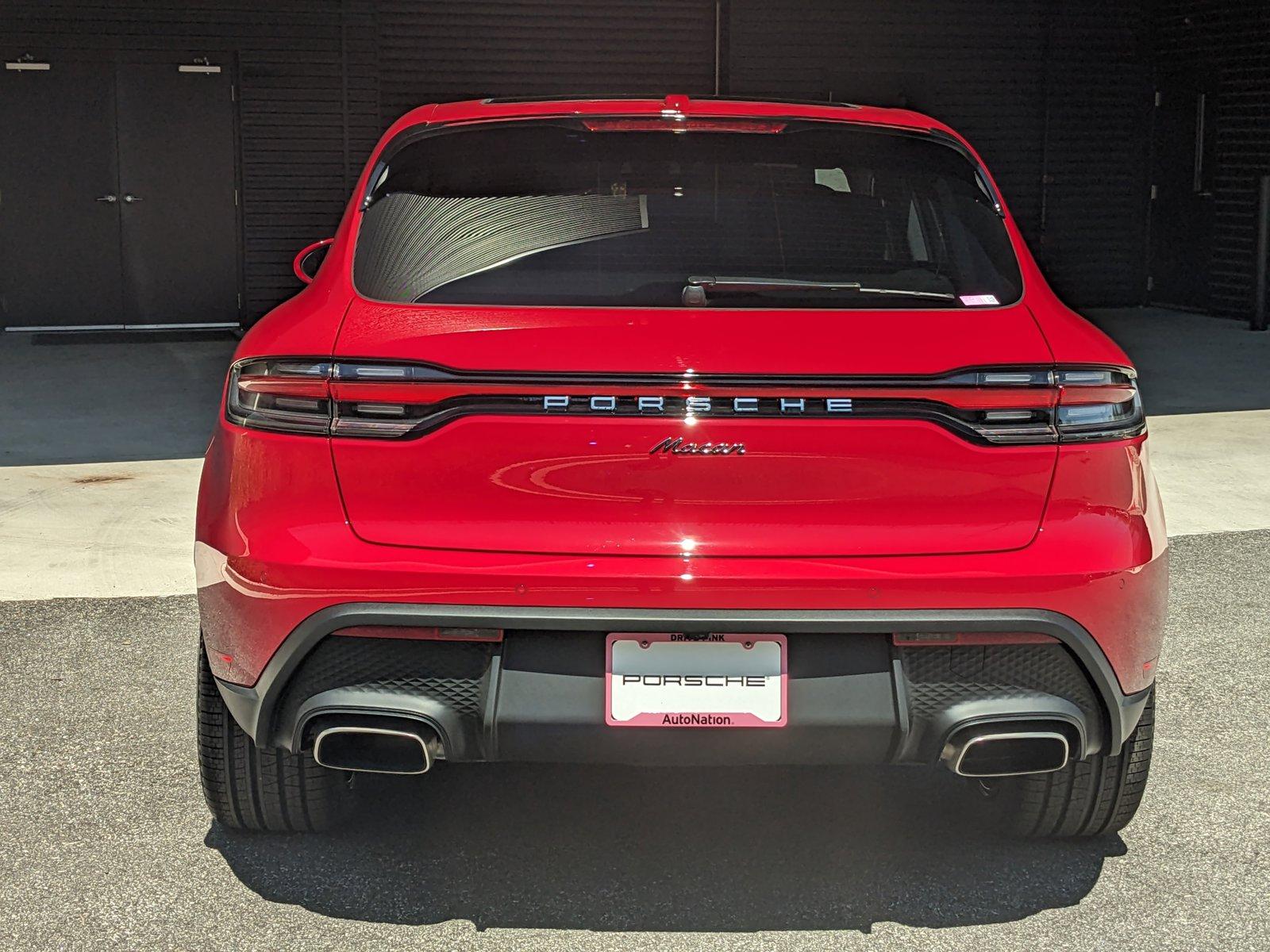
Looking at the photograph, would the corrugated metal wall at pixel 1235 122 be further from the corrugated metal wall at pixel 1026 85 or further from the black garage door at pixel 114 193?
the black garage door at pixel 114 193

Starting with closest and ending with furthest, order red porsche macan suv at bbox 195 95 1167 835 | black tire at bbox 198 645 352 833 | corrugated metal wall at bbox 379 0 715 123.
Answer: red porsche macan suv at bbox 195 95 1167 835 → black tire at bbox 198 645 352 833 → corrugated metal wall at bbox 379 0 715 123

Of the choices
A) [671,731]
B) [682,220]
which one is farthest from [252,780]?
[682,220]

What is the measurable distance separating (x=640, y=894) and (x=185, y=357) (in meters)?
10.4

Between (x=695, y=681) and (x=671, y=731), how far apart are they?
104mm

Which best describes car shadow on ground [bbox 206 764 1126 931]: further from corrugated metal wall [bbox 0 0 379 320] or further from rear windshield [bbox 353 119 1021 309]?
corrugated metal wall [bbox 0 0 379 320]

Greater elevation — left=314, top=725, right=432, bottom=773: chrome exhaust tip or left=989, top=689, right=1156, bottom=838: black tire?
left=314, top=725, right=432, bottom=773: chrome exhaust tip

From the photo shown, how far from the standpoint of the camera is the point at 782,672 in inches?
118

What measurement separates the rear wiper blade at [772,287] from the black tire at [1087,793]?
0.98 metres

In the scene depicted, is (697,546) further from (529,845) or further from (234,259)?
(234,259)

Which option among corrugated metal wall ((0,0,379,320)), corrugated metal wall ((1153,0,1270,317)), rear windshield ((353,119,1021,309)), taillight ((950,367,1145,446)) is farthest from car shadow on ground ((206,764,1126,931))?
corrugated metal wall ((1153,0,1270,317))

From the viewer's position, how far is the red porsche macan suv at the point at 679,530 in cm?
297

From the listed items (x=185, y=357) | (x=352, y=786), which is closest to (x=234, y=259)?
(x=185, y=357)

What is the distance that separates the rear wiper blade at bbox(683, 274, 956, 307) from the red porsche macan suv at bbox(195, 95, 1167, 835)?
0.4 inches

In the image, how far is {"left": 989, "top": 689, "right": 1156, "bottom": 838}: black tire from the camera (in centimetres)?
349
